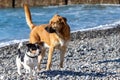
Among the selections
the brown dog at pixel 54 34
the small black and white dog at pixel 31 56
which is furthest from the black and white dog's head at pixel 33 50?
the brown dog at pixel 54 34

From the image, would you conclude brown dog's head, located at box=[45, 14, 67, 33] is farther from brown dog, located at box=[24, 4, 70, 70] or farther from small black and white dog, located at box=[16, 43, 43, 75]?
small black and white dog, located at box=[16, 43, 43, 75]

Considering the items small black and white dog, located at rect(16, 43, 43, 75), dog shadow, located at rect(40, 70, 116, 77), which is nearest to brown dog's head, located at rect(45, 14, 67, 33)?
small black and white dog, located at rect(16, 43, 43, 75)

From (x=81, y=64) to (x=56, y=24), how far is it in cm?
140

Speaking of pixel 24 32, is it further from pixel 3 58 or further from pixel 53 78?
pixel 53 78

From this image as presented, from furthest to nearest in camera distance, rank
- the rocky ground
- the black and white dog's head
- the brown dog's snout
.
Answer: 1. the brown dog's snout
2. the rocky ground
3. the black and white dog's head

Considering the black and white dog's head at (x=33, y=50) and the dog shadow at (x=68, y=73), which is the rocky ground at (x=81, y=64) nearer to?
the dog shadow at (x=68, y=73)

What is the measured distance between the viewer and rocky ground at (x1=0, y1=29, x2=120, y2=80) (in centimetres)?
735

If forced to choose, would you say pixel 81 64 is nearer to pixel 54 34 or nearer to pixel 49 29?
pixel 54 34

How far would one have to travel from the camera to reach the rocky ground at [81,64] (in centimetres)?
735

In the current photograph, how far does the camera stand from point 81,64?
28.3 ft

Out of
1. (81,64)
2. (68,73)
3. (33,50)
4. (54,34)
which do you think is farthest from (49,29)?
(81,64)

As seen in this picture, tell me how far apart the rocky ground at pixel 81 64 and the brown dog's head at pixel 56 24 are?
82cm

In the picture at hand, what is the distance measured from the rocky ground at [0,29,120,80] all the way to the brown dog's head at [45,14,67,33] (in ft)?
2.69

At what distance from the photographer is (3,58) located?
11.1 m
